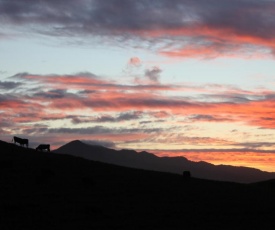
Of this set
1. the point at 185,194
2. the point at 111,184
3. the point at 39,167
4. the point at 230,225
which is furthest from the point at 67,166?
the point at 230,225

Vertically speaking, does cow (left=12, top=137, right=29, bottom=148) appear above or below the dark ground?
above

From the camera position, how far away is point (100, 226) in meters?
39.5

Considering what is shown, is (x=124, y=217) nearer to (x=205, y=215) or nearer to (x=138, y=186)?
(x=205, y=215)

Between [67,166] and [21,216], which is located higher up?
[67,166]

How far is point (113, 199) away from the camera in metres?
47.8

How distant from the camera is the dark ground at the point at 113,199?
134ft

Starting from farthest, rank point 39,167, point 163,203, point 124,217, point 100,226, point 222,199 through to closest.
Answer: point 39,167 → point 222,199 → point 163,203 → point 124,217 → point 100,226

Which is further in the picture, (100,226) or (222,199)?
(222,199)

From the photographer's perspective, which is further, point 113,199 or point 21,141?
point 21,141

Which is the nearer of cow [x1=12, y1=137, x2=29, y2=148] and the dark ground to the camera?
the dark ground

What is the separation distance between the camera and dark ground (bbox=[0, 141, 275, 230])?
1613 inches

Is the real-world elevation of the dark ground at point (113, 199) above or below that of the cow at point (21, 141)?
below

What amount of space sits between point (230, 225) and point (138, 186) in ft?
47.9

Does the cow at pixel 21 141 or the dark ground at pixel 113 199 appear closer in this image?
the dark ground at pixel 113 199
